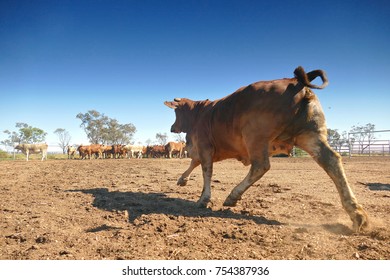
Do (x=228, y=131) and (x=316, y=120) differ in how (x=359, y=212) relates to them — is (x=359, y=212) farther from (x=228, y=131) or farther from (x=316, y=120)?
(x=228, y=131)

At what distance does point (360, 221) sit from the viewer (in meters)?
3.35

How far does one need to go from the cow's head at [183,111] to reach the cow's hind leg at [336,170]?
329 cm

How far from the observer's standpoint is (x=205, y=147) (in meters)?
5.46

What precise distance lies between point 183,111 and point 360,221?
4640 millimetres

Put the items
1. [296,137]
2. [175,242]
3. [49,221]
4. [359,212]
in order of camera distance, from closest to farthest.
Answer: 1. [175,242]
2. [359,212]
3. [49,221]
4. [296,137]

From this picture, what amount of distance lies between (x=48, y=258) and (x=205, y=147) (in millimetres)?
3433

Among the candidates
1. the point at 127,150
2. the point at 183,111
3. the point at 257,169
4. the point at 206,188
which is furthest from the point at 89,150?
the point at 257,169

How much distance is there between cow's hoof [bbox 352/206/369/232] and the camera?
3.31 m

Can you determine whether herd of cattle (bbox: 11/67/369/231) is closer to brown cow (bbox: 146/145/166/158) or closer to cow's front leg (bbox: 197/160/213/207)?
cow's front leg (bbox: 197/160/213/207)

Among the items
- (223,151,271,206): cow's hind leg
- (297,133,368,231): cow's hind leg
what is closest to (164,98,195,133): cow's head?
(223,151,271,206): cow's hind leg

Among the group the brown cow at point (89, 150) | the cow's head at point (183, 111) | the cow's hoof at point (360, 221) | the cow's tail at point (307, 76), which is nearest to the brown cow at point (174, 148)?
the brown cow at point (89, 150)

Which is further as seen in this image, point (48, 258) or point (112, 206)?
point (112, 206)
